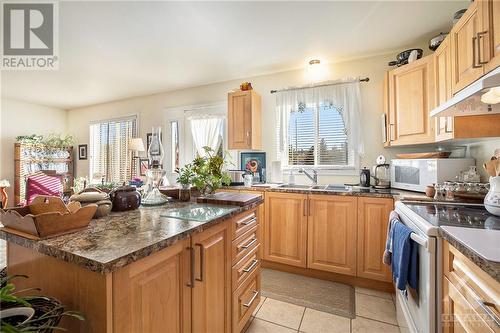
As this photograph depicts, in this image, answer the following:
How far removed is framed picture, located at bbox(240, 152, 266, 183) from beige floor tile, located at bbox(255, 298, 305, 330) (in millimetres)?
1591

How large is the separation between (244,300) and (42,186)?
4098mm

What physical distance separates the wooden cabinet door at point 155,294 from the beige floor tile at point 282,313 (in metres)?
1.03

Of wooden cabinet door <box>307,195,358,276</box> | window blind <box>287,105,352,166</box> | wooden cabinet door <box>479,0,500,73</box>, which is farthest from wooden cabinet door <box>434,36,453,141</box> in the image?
window blind <box>287,105,352,166</box>

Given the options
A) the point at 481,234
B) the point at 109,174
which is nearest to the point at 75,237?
the point at 481,234

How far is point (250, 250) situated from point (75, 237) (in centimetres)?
103

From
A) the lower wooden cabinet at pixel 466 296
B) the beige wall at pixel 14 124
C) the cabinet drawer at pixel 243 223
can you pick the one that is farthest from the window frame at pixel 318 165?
the beige wall at pixel 14 124

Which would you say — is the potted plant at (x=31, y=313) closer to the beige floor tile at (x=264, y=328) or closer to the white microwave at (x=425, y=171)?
the beige floor tile at (x=264, y=328)

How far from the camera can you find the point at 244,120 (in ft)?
9.92

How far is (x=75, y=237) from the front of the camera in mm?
844

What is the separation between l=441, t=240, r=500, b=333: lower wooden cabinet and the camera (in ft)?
2.37

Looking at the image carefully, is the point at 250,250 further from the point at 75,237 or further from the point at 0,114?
the point at 0,114

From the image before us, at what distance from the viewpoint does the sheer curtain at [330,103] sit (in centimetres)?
271

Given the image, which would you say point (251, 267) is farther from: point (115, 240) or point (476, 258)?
point (476, 258)

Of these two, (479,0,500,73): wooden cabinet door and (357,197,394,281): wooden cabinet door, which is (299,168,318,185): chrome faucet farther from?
(479,0,500,73): wooden cabinet door
